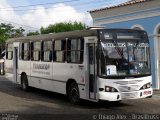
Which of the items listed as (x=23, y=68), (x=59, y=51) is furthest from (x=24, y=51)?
(x=59, y=51)

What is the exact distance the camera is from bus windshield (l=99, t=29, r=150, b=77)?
13.5 m

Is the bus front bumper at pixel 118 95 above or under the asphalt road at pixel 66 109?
above

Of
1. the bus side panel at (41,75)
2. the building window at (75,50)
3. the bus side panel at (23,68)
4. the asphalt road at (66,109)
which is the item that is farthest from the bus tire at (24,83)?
the building window at (75,50)

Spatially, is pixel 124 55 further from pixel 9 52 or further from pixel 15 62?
pixel 9 52

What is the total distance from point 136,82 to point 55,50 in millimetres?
4364

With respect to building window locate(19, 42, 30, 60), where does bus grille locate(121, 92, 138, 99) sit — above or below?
below

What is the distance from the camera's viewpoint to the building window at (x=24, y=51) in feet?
65.3

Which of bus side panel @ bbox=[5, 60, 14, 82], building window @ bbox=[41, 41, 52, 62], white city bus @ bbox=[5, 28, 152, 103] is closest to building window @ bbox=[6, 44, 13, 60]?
bus side panel @ bbox=[5, 60, 14, 82]

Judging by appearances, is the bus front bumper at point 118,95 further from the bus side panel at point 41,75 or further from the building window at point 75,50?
the bus side panel at point 41,75

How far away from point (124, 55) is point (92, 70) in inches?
47.4

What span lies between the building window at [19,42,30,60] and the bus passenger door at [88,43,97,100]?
633 centimetres

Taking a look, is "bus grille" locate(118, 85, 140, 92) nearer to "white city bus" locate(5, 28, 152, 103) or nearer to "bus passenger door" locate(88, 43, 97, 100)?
"white city bus" locate(5, 28, 152, 103)

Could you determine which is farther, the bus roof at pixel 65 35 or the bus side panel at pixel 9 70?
the bus side panel at pixel 9 70

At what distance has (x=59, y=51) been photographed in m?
16.5
